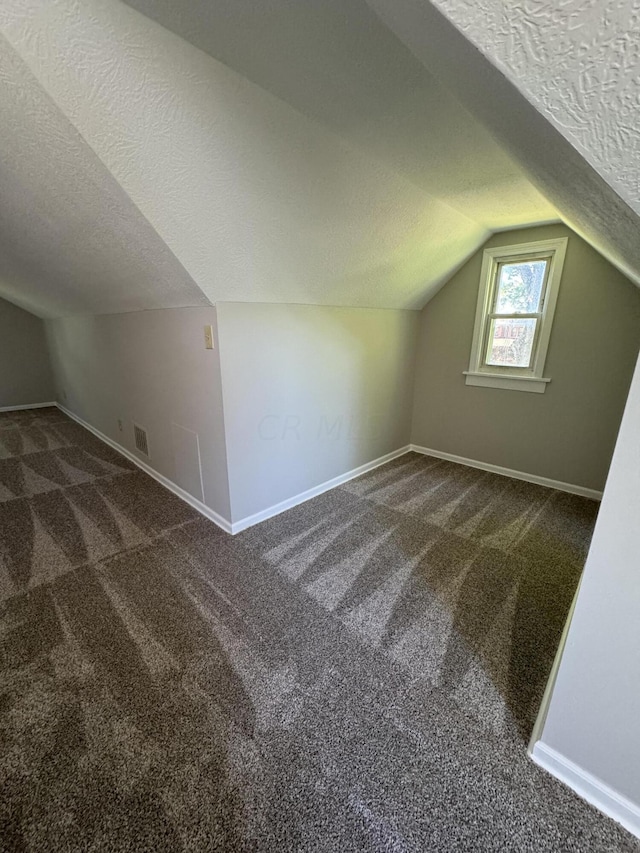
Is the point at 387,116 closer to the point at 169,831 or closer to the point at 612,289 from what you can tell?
the point at 612,289

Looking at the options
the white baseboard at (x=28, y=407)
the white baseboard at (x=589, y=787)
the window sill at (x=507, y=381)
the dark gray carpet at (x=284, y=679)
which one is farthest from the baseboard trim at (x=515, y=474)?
the white baseboard at (x=28, y=407)

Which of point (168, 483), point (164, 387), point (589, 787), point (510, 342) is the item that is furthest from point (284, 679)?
point (510, 342)

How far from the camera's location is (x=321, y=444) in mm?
2928

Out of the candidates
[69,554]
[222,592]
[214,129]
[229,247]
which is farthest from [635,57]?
[69,554]

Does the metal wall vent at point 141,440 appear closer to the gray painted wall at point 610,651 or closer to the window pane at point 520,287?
the gray painted wall at point 610,651

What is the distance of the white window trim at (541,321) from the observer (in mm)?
2797

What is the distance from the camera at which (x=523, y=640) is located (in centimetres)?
162

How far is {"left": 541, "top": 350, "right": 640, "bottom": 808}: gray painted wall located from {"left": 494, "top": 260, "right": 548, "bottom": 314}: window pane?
8.61 feet

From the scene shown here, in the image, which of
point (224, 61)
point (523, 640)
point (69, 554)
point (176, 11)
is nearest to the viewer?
point (176, 11)

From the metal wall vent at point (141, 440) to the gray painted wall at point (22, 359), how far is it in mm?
3581

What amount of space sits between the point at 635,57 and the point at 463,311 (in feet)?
10.1

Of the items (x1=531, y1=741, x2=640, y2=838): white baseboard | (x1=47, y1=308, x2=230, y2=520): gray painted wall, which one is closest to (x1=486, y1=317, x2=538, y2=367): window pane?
(x1=47, y1=308, x2=230, y2=520): gray painted wall

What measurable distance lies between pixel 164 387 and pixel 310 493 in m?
1.45

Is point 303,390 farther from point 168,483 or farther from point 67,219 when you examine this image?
point 67,219
